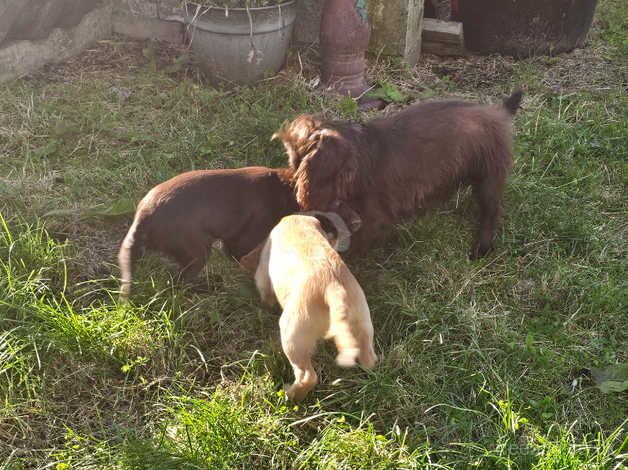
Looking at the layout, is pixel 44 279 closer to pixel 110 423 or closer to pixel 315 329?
pixel 110 423

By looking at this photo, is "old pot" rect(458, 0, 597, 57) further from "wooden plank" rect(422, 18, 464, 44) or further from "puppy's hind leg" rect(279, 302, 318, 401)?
"puppy's hind leg" rect(279, 302, 318, 401)

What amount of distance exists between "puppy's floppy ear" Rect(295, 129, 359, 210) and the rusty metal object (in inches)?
72.8

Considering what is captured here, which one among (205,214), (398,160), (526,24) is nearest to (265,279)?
(205,214)

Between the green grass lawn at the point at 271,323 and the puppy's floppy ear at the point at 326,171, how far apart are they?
524 millimetres

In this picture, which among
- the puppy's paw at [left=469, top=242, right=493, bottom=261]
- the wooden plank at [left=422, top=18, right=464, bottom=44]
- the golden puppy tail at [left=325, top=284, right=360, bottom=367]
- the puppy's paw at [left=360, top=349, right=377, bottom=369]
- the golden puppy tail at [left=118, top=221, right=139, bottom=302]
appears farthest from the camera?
the wooden plank at [left=422, top=18, right=464, bottom=44]

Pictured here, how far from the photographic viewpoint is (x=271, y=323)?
301 cm

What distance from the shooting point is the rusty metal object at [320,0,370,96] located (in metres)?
4.65

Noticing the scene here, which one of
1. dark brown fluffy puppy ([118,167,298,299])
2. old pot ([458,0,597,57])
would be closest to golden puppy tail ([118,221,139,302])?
dark brown fluffy puppy ([118,167,298,299])

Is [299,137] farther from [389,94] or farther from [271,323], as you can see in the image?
[389,94]

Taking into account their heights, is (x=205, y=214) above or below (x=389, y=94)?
below

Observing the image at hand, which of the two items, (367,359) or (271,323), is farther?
(271,323)

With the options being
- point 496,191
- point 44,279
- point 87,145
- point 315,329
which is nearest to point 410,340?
point 315,329

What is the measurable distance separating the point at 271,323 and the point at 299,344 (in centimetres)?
61

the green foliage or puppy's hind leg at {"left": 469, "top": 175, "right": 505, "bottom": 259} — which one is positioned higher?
the green foliage
